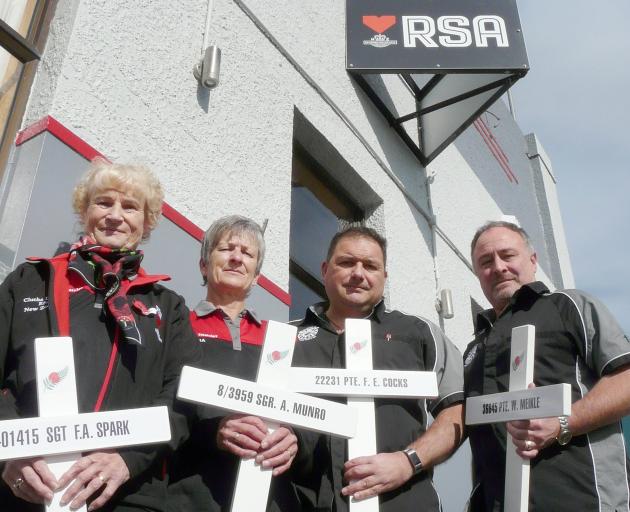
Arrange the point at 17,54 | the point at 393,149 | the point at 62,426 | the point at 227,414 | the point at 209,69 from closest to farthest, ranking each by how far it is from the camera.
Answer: the point at 62,426, the point at 227,414, the point at 17,54, the point at 209,69, the point at 393,149

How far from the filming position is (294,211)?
4.59 meters

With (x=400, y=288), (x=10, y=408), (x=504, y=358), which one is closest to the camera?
(x=10, y=408)

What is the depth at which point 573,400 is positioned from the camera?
6.69 feet

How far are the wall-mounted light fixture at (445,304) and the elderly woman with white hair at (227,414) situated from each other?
3.32m

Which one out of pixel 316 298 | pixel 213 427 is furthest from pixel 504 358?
pixel 316 298

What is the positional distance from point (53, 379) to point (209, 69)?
7.36ft

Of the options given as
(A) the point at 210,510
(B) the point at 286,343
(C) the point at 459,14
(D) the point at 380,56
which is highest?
(C) the point at 459,14

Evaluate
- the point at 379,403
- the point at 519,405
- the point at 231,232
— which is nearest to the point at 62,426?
the point at 379,403

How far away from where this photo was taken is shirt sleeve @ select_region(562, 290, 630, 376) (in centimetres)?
200

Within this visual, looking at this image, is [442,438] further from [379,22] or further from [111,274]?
[379,22]

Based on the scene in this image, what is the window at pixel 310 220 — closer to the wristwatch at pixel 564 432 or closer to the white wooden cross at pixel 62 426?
the wristwatch at pixel 564 432

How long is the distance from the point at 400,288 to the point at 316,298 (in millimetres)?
789

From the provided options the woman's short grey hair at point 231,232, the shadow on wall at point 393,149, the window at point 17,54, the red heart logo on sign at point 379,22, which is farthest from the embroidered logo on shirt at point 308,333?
the red heart logo on sign at point 379,22

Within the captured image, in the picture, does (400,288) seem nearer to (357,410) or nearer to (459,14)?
(459,14)
